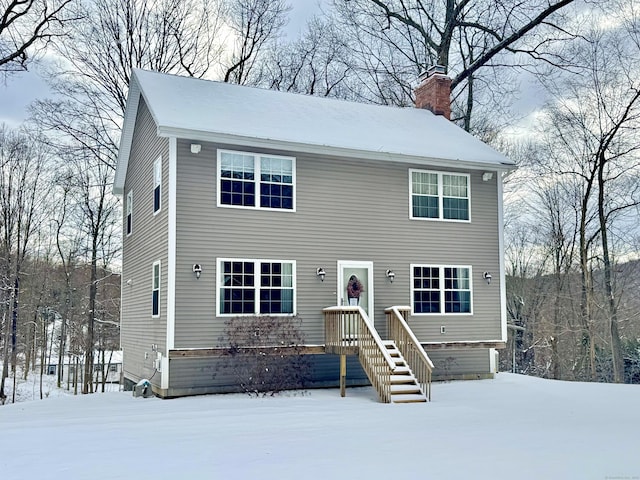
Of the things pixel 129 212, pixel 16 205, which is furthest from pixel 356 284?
pixel 16 205

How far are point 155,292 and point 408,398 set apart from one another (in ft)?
20.2

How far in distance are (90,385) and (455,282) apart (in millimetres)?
18972

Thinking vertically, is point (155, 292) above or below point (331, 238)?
below

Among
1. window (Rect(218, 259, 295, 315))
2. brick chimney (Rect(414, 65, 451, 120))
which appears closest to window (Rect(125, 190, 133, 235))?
window (Rect(218, 259, 295, 315))

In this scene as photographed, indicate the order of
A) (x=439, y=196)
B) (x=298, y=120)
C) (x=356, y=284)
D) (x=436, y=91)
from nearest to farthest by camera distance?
1. (x=356, y=284)
2. (x=298, y=120)
3. (x=439, y=196)
4. (x=436, y=91)

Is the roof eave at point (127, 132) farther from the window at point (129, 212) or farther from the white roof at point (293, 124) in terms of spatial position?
the window at point (129, 212)

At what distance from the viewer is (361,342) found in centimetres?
1309

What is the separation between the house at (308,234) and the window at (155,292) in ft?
0.17

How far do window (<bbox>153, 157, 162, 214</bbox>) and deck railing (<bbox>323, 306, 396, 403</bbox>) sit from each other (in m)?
4.56

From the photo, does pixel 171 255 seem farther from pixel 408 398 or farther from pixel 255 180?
pixel 408 398

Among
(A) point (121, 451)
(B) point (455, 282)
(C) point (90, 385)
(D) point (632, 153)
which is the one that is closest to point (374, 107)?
(B) point (455, 282)

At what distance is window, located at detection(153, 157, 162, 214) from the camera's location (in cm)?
1441

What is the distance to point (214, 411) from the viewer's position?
36.6 ft

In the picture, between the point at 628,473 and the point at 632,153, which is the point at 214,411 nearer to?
the point at 628,473
